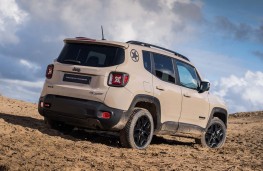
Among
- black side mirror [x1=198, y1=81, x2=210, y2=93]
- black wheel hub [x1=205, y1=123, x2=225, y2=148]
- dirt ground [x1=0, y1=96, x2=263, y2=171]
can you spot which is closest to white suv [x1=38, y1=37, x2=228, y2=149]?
dirt ground [x1=0, y1=96, x2=263, y2=171]

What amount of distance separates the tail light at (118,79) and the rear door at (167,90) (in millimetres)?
761

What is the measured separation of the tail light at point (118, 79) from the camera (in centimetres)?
749

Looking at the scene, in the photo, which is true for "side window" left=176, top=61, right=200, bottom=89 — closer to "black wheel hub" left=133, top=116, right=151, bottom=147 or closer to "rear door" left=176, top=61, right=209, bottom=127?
"rear door" left=176, top=61, right=209, bottom=127

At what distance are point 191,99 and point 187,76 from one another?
18.5 inches

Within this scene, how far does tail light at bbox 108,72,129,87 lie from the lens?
7.49m

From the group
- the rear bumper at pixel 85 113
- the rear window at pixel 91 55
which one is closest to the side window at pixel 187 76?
the rear window at pixel 91 55

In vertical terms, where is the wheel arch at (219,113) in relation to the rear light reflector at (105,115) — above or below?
above

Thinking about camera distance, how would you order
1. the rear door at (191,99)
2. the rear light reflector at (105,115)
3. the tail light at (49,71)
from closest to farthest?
1. the rear light reflector at (105,115)
2. the tail light at (49,71)
3. the rear door at (191,99)

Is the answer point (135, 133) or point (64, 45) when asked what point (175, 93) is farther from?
point (64, 45)

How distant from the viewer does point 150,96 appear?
314 inches

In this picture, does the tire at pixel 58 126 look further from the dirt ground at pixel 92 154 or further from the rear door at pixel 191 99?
the rear door at pixel 191 99

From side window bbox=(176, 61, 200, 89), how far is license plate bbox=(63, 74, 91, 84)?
2041 mm

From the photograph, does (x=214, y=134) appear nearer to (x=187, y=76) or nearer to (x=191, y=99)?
(x=191, y=99)

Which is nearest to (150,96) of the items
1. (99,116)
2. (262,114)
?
(99,116)
